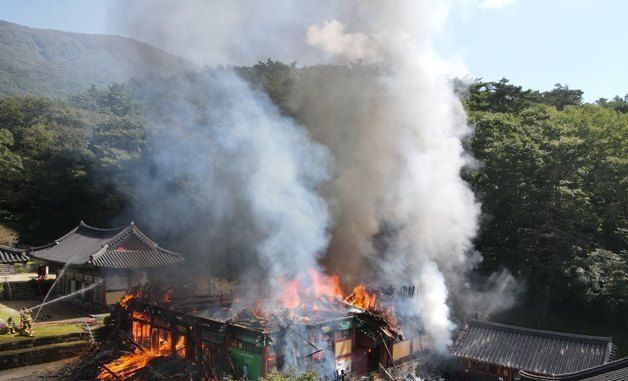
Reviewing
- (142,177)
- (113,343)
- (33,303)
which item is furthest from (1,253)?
(142,177)

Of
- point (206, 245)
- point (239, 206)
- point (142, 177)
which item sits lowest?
point (206, 245)

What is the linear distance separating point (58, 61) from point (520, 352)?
6083 inches

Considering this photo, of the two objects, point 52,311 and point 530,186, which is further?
point 530,186

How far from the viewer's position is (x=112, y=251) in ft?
96.2

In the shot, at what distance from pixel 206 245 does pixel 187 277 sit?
183 inches

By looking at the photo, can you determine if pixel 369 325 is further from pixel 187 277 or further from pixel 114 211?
pixel 114 211

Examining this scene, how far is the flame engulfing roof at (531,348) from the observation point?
18.3m

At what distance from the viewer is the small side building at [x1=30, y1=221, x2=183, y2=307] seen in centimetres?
2875

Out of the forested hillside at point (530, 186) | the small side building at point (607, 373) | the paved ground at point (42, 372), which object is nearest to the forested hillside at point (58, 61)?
the forested hillside at point (530, 186)

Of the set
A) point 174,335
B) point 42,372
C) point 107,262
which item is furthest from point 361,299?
point 107,262

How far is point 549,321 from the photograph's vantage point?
32.2m

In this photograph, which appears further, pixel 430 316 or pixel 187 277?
pixel 187 277

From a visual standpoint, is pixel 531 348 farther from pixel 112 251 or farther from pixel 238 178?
pixel 112 251

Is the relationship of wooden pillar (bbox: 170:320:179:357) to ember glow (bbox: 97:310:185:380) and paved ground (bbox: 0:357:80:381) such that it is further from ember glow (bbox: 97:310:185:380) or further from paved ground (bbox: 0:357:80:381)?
paved ground (bbox: 0:357:80:381)
